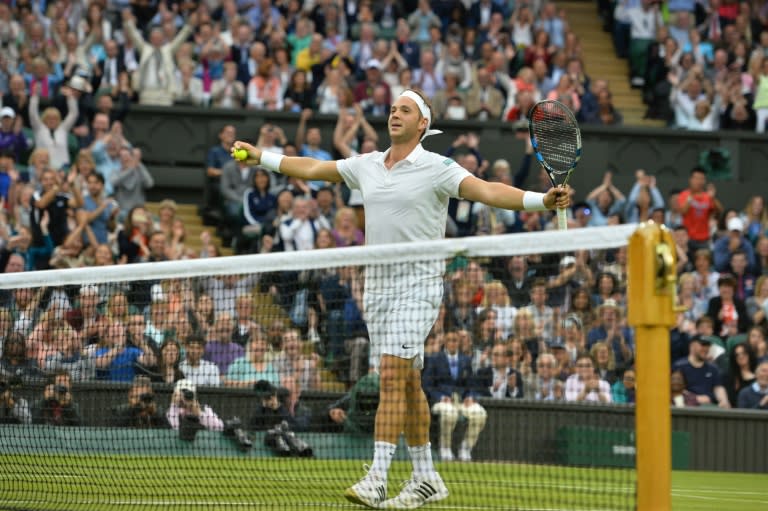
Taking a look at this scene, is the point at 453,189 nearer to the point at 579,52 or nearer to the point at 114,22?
the point at 114,22

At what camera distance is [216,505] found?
8.70 m

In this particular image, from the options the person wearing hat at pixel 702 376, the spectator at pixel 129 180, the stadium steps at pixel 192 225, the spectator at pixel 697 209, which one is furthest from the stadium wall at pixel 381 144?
the person wearing hat at pixel 702 376

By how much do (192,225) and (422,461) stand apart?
1330 centimetres

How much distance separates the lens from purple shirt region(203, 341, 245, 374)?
1098cm

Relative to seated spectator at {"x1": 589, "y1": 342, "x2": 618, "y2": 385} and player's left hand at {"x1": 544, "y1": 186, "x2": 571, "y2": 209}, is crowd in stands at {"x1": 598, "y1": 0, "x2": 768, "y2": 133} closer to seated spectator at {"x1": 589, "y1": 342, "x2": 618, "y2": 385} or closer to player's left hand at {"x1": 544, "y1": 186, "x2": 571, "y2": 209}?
seated spectator at {"x1": 589, "y1": 342, "x2": 618, "y2": 385}

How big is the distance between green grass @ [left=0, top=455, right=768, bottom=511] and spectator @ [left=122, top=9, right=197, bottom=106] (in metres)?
12.1

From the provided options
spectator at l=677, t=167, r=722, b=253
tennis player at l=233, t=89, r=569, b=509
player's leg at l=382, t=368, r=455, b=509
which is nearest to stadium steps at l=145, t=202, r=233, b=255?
spectator at l=677, t=167, r=722, b=253

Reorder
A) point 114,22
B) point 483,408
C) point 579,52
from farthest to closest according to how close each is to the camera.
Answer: point 579,52, point 114,22, point 483,408

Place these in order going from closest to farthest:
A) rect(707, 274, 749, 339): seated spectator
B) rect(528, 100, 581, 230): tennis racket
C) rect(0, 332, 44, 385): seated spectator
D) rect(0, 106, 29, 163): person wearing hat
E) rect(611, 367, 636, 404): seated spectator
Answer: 1. rect(528, 100, 581, 230): tennis racket
2. rect(0, 332, 44, 385): seated spectator
3. rect(611, 367, 636, 404): seated spectator
4. rect(707, 274, 749, 339): seated spectator
5. rect(0, 106, 29, 163): person wearing hat

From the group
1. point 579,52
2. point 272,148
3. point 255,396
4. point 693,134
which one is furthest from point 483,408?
point 579,52

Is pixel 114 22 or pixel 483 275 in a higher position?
pixel 114 22

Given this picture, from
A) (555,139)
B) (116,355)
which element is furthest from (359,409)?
(555,139)

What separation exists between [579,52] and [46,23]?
9652mm

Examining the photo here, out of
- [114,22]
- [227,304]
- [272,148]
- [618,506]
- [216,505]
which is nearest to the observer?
[618,506]
